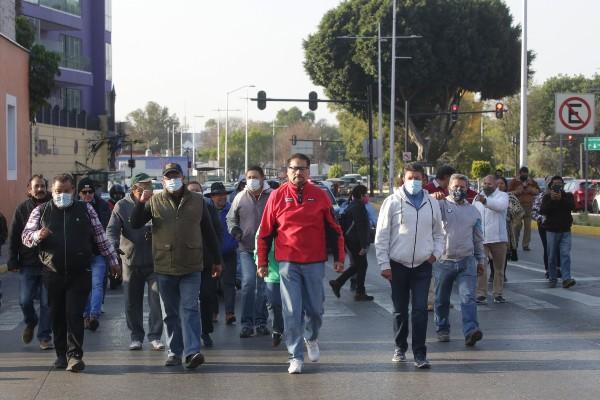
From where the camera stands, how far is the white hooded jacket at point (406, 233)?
31.8 feet

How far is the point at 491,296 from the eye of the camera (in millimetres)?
15344

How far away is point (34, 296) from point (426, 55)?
54966 mm

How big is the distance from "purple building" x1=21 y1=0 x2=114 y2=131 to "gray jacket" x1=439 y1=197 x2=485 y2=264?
3661 centimetres

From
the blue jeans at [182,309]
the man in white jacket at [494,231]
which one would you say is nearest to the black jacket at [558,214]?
the man in white jacket at [494,231]

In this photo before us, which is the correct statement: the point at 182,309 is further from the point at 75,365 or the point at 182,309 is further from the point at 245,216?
the point at 245,216

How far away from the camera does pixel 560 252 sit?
16688 millimetres

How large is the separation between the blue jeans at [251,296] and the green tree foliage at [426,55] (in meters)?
53.3

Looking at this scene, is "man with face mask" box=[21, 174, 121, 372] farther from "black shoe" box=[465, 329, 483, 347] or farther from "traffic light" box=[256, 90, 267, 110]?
"traffic light" box=[256, 90, 267, 110]

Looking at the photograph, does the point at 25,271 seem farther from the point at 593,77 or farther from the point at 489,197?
the point at 593,77

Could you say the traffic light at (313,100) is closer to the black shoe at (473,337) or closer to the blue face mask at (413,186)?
the black shoe at (473,337)

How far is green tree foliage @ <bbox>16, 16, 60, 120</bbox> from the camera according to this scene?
3600 cm

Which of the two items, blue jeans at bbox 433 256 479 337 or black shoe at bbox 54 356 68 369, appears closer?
black shoe at bbox 54 356 68 369

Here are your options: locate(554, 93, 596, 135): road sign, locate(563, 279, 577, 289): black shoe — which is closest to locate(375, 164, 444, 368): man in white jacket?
locate(563, 279, 577, 289): black shoe

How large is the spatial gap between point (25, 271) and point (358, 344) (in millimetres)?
3476
